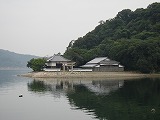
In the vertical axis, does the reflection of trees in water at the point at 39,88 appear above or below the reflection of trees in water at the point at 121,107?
above

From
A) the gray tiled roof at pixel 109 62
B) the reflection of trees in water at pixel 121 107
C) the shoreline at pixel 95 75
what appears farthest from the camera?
the gray tiled roof at pixel 109 62

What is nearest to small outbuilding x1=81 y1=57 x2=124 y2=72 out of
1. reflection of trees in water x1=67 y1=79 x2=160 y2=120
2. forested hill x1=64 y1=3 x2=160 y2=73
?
forested hill x1=64 y1=3 x2=160 y2=73

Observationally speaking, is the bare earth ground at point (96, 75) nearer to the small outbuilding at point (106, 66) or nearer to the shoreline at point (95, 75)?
the shoreline at point (95, 75)

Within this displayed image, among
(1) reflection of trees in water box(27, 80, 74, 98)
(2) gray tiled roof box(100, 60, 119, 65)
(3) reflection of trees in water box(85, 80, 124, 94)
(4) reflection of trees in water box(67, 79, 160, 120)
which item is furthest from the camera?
(2) gray tiled roof box(100, 60, 119, 65)

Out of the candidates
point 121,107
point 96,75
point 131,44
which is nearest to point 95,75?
point 96,75

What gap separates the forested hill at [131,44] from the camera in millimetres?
60594

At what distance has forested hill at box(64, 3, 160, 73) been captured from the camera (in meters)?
60.6

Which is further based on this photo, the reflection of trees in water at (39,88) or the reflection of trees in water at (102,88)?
the reflection of trees in water at (39,88)

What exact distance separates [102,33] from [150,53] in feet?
132

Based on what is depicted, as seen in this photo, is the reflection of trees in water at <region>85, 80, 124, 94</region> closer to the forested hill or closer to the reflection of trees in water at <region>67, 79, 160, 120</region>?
the reflection of trees in water at <region>67, 79, 160, 120</region>

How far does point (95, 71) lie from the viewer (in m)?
63.8

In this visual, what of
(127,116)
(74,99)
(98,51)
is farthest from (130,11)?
(127,116)

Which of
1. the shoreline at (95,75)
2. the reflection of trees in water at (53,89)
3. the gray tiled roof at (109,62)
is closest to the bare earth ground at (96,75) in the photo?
the shoreline at (95,75)

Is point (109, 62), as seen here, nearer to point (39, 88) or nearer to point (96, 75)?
point (96, 75)
